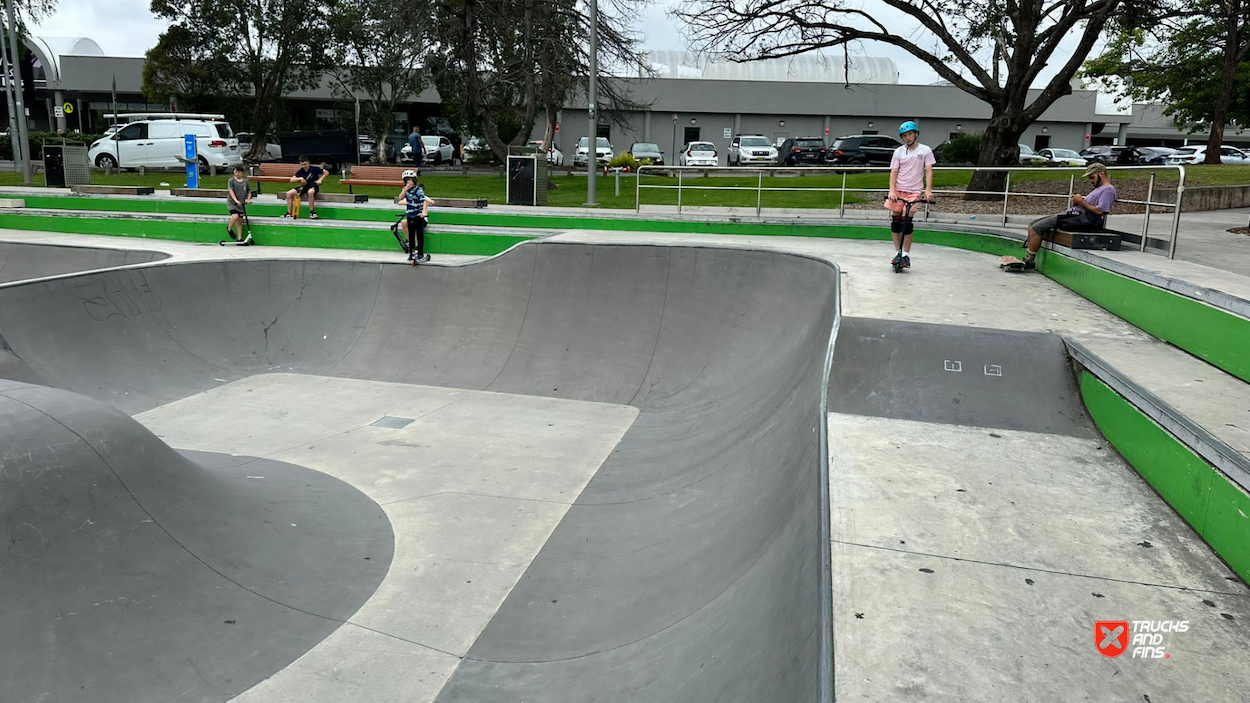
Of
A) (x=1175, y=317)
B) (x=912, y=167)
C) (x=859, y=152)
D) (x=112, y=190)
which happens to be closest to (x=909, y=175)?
(x=912, y=167)

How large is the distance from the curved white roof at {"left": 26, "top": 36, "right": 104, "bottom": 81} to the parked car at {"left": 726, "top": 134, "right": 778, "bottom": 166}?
3639 cm

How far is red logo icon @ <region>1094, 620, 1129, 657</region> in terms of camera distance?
256cm

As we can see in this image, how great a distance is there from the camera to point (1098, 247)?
833cm

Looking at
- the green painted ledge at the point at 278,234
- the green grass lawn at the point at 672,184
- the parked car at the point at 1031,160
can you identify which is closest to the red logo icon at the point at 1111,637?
the green painted ledge at the point at 278,234

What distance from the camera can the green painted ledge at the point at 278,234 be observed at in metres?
14.0

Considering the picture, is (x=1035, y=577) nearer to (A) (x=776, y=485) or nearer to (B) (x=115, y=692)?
(A) (x=776, y=485)

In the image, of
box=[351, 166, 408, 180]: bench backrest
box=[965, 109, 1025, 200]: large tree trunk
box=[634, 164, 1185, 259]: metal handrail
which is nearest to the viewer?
box=[634, 164, 1185, 259]: metal handrail

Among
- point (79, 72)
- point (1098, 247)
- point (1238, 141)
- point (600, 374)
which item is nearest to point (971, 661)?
point (1098, 247)

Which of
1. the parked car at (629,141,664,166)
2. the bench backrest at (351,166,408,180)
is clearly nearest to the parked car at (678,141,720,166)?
the parked car at (629,141,664,166)

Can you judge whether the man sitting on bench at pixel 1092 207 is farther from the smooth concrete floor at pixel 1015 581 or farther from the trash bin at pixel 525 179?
the trash bin at pixel 525 179

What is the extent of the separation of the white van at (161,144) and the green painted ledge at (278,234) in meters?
11.3

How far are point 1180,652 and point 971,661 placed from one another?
2.22ft

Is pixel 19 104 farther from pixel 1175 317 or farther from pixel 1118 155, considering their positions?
pixel 1118 155

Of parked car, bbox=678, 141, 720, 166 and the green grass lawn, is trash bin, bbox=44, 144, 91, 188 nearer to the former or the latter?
the green grass lawn
